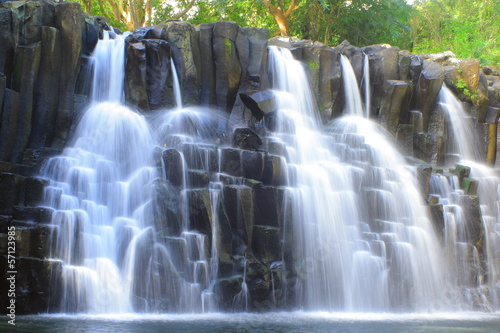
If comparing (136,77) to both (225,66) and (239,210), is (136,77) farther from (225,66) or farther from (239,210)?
(239,210)

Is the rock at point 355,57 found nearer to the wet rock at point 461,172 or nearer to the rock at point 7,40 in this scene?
the wet rock at point 461,172

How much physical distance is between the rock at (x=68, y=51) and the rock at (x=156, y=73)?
7.24ft

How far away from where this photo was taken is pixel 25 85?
613 inches

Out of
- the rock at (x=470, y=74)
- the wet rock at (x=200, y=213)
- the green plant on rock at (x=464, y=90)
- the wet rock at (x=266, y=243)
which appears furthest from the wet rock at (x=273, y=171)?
the rock at (x=470, y=74)

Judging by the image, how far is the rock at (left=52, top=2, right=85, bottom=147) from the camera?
16.4 meters

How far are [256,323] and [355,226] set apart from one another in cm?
564

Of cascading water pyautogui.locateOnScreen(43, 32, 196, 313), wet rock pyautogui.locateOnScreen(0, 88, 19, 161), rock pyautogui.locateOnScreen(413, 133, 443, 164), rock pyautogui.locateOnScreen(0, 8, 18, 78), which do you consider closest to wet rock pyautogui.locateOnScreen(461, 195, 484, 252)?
rock pyautogui.locateOnScreen(413, 133, 443, 164)

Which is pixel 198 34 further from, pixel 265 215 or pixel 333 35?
pixel 333 35

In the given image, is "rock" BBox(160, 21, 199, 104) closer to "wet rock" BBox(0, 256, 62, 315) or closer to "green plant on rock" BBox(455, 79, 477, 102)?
"wet rock" BBox(0, 256, 62, 315)

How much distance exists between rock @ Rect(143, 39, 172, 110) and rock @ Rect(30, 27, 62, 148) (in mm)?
2828

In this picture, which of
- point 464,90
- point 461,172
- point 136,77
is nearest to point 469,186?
point 461,172

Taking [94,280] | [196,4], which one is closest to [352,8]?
[196,4]

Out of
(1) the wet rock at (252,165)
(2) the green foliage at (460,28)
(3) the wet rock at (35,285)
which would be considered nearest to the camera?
(3) the wet rock at (35,285)

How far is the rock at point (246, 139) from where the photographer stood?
1672cm
